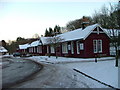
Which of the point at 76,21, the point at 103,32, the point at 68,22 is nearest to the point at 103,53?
the point at 103,32

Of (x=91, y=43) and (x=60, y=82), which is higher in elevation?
(x=91, y=43)

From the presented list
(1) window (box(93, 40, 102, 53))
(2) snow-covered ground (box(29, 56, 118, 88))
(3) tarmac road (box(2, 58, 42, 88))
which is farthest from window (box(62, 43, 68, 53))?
(3) tarmac road (box(2, 58, 42, 88))

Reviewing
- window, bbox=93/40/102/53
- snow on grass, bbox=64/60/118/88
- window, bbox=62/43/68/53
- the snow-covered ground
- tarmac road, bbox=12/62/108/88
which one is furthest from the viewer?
window, bbox=62/43/68/53

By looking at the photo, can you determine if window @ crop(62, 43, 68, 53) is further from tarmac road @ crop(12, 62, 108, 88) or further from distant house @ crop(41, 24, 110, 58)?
tarmac road @ crop(12, 62, 108, 88)

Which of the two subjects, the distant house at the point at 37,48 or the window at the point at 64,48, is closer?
the window at the point at 64,48

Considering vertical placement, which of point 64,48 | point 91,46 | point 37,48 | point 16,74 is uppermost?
point 91,46

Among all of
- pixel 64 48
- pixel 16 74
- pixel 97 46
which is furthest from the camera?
pixel 64 48

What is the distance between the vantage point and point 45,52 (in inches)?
1628

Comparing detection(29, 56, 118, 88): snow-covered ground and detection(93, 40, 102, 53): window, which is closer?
detection(29, 56, 118, 88): snow-covered ground

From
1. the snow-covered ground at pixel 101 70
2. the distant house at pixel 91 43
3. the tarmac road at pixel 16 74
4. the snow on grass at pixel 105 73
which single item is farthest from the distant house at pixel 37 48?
the snow on grass at pixel 105 73

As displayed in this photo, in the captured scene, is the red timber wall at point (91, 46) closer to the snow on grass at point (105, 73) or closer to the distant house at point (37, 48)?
the snow on grass at point (105, 73)

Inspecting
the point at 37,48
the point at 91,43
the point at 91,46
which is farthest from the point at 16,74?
the point at 37,48

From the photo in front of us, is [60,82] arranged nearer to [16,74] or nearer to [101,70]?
[101,70]

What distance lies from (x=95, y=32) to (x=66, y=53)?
748cm
